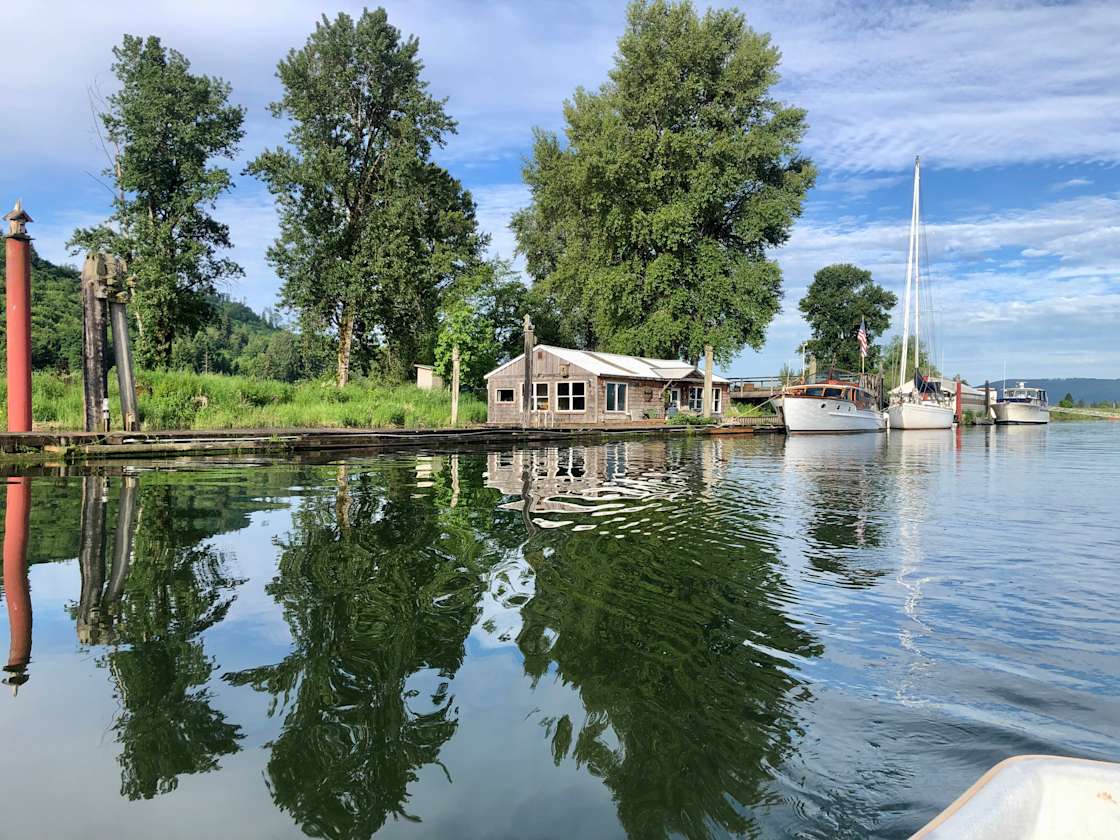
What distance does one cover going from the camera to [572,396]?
1442 inches

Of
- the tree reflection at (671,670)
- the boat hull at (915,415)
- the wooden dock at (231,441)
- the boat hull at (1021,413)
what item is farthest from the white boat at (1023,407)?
the tree reflection at (671,670)

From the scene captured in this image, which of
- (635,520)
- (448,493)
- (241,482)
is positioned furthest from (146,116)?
(635,520)

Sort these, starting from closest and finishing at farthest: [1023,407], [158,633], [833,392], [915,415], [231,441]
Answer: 1. [158,633]
2. [231,441]
3. [833,392]
4. [915,415]
5. [1023,407]

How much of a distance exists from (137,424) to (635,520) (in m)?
14.3

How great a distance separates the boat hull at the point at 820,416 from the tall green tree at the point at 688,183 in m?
4.76

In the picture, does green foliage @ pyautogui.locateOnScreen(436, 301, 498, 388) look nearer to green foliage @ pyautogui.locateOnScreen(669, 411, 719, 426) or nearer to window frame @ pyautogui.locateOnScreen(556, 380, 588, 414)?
window frame @ pyautogui.locateOnScreen(556, 380, 588, 414)

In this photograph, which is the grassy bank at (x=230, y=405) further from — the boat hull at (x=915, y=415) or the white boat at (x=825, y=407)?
the boat hull at (x=915, y=415)

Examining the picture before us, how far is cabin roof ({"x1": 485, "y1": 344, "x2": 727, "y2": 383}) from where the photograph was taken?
3622cm

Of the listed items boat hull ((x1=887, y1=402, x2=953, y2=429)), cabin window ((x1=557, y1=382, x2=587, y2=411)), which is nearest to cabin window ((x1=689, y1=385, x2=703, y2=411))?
cabin window ((x1=557, y1=382, x2=587, y2=411))

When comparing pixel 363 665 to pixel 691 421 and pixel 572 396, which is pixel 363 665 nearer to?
pixel 691 421

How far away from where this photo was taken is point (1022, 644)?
197 inches

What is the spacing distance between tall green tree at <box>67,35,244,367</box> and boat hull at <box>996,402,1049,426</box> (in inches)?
2673

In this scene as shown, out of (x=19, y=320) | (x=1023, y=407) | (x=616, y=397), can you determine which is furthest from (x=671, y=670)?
(x=1023, y=407)

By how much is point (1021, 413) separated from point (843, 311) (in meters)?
19.4
